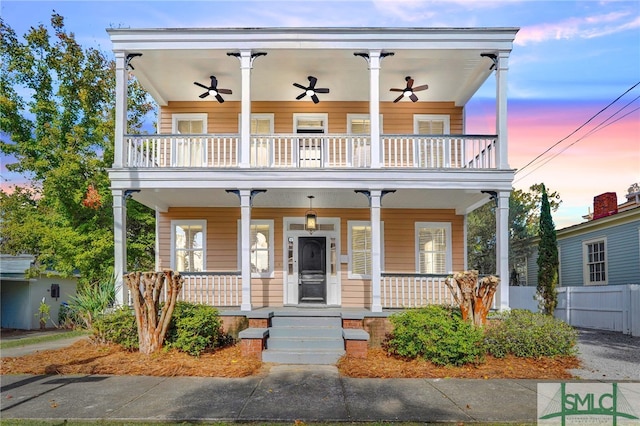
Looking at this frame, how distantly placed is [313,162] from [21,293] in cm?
1363

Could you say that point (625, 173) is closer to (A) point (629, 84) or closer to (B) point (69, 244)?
(A) point (629, 84)

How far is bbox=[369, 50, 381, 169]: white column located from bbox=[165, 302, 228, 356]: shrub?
476 centimetres

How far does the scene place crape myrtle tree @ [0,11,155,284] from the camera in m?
17.2

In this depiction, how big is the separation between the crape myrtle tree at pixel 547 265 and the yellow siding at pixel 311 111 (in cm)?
607

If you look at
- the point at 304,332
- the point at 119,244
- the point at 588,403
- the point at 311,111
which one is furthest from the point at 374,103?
the point at 588,403

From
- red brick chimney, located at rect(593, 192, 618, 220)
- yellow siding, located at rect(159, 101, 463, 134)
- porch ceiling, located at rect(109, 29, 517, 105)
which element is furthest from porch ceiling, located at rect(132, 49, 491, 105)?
red brick chimney, located at rect(593, 192, 618, 220)

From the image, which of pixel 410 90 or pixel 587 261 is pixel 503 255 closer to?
pixel 410 90

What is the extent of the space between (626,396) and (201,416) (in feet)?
18.3

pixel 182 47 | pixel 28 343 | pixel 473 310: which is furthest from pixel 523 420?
pixel 28 343

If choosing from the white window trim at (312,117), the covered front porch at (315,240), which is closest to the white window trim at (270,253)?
the covered front porch at (315,240)

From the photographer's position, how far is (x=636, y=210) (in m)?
15.1

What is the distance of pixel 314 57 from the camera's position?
11.1 meters

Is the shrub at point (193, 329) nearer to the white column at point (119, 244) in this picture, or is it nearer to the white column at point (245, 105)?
the white column at point (119, 244)

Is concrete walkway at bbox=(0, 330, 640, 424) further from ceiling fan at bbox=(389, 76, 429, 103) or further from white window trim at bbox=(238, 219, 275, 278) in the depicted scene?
ceiling fan at bbox=(389, 76, 429, 103)
